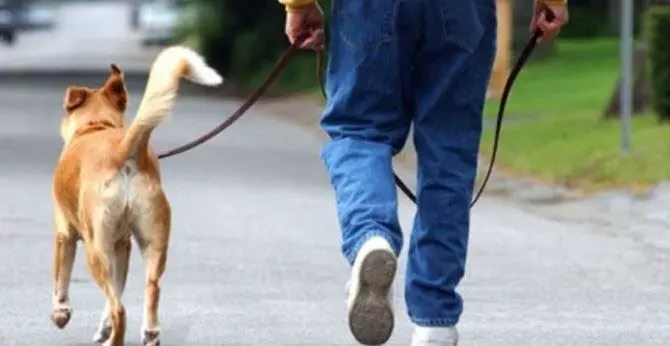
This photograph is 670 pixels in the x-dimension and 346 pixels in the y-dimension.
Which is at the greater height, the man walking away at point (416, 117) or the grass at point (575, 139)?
the man walking away at point (416, 117)

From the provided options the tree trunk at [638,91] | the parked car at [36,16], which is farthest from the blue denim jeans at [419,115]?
the parked car at [36,16]

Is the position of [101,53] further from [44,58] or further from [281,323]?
[281,323]

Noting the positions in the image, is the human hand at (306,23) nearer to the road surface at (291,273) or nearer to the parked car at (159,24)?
the road surface at (291,273)

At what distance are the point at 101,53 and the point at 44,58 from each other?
478cm

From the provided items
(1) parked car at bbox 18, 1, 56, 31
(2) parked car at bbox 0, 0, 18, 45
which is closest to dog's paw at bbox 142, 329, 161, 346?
(2) parked car at bbox 0, 0, 18, 45

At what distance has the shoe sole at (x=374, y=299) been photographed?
5.84 m

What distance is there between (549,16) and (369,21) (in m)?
0.77

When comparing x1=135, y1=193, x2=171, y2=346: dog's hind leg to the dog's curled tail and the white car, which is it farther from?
the white car

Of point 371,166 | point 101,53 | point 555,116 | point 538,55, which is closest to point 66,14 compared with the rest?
point 101,53

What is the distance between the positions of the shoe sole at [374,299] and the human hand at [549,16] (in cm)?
115

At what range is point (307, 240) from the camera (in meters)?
12.2

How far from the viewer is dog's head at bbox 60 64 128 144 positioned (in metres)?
7.75

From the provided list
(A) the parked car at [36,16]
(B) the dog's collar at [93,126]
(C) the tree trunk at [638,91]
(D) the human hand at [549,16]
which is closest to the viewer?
(D) the human hand at [549,16]

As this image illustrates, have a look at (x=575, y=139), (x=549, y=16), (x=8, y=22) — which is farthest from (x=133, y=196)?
(x=8, y=22)
